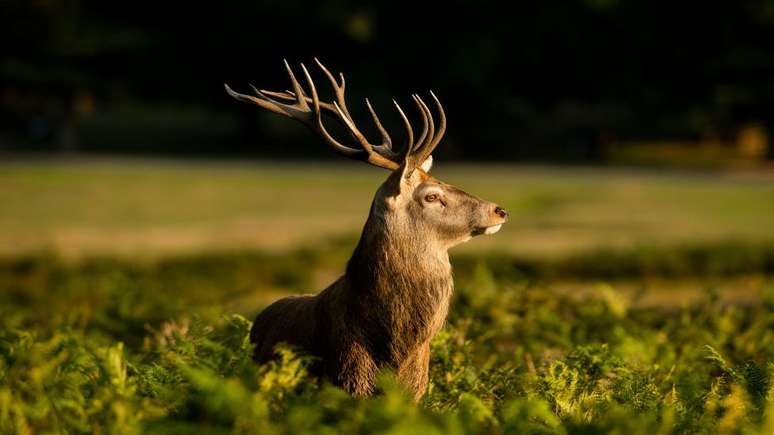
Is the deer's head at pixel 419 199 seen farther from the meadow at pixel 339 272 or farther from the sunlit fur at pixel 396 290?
the meadow at pixel 339 272

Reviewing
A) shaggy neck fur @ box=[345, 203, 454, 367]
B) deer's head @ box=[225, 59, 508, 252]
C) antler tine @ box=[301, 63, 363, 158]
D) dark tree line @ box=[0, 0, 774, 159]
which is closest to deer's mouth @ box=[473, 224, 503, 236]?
deer's head @ box=[225, 59, 508, 252]

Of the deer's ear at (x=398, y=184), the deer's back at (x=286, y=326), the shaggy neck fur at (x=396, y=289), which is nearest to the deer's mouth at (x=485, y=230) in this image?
the shaggy neck fur at (x=396, y=289)

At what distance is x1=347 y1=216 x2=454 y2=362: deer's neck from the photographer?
5.13 metres

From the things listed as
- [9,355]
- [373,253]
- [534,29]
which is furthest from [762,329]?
[534,29]

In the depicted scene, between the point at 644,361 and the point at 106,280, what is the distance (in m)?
8.11

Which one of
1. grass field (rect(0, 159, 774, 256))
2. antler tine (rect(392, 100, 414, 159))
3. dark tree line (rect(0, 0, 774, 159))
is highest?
dark tree line (rect(0, 0, 774, 159))

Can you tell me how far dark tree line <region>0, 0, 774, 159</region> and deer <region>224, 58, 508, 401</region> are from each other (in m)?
42.3

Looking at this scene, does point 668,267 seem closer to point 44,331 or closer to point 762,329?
point 762,329

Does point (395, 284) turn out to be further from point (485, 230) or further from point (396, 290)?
point (485, 230)

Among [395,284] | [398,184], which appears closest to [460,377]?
[395,284]

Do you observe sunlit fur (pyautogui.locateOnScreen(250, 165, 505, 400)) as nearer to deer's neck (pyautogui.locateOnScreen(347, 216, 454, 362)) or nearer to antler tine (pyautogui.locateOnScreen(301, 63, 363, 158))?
deer's neck (pyautogui.locateOnScreen(347, 216, 454, 362))

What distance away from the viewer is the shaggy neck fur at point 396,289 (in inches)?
202

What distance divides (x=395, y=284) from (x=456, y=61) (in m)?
45.6

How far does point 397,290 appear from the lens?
5.16m
